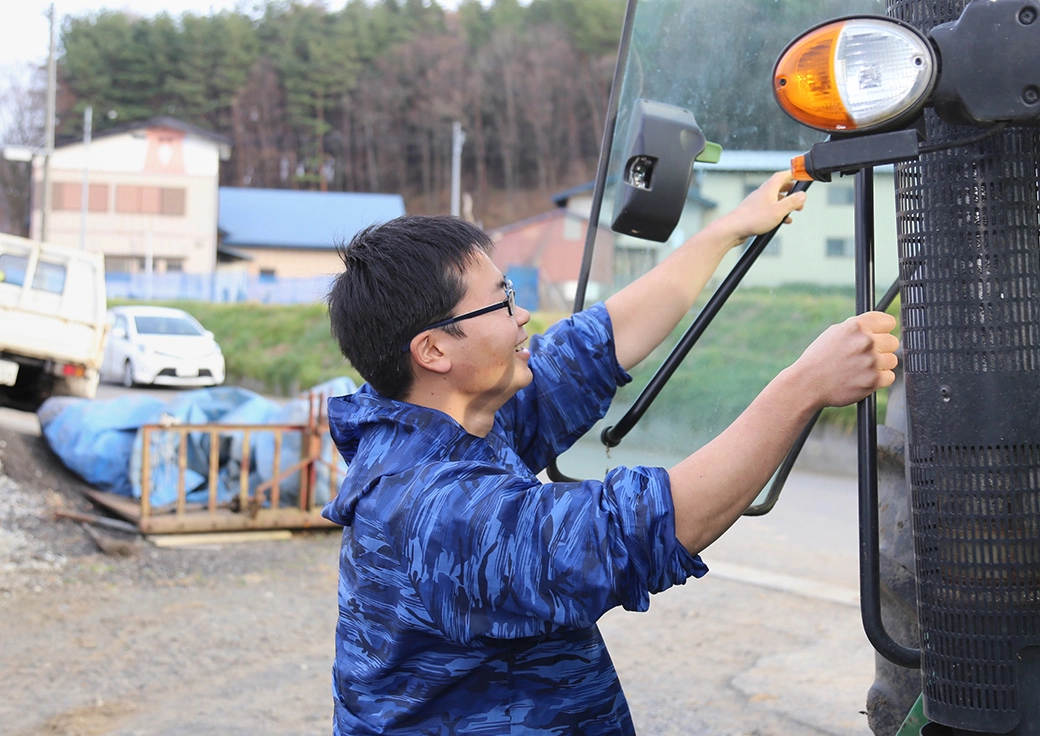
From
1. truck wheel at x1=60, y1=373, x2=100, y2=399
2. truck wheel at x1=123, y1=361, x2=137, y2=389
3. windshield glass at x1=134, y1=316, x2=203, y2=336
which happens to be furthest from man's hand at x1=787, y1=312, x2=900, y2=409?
windshield glass at x1=134, y1=316, x2=203, y2=336

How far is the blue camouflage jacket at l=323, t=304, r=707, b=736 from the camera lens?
4.29 ft

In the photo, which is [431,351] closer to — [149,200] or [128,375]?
[128,375]

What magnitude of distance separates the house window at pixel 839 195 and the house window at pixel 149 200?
3887 cm

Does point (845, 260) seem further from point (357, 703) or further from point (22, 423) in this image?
point (22, 423)

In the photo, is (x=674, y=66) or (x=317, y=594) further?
(x=317, y=594)

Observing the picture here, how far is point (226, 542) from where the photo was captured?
7.17m

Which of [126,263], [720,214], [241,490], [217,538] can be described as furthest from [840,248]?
[126,263]

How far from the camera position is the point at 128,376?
12469 millimetres

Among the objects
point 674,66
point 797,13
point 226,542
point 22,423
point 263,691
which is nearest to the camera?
point 797,13

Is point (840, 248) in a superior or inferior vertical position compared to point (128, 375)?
superior

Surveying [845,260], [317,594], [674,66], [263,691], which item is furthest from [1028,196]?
[317,594]

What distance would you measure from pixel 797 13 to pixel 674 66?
27 centimetres

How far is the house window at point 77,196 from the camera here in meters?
38.0

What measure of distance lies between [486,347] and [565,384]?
395 mm
